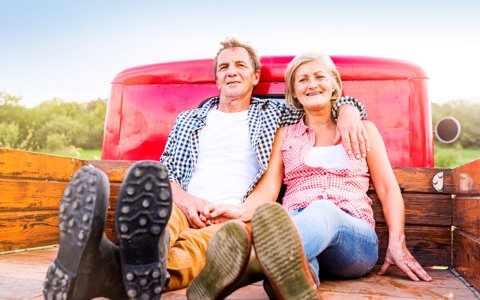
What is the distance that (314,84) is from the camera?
2.13 metres

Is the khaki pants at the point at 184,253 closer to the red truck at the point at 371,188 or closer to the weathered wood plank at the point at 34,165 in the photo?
the red truck at the point at 371,188

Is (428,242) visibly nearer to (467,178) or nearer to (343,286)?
(467,178)

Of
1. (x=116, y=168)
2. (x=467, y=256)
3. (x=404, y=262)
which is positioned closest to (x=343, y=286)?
(x=404, y=262)

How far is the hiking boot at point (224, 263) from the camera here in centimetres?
126

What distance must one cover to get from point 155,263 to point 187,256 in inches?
16.2

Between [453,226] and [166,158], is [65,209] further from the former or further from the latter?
[453,226]

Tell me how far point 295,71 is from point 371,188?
61cm

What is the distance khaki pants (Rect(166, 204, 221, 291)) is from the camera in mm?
1614

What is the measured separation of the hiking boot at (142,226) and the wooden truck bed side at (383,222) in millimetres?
560

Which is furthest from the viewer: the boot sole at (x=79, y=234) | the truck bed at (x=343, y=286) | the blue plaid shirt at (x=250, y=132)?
the blue plaid shirt at (x=250, y=132)

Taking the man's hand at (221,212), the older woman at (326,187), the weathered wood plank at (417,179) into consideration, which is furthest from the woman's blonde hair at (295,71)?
the man's hand at (221,212)

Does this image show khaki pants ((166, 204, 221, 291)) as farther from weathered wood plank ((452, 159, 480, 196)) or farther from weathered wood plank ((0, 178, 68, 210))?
weathered wood plank ((452, 159, 480, 196))

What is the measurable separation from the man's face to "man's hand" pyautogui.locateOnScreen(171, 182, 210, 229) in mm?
565

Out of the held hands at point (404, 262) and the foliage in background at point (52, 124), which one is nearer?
the held hands at point (404, 262)
